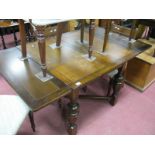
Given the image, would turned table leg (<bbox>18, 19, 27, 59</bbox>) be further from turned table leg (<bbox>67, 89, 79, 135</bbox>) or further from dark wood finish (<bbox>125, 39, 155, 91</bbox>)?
dark wood finish (<bbox>125, 39, 155, 91</bbox>)

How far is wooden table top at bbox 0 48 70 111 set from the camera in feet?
3.25

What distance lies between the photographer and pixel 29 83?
111 cm

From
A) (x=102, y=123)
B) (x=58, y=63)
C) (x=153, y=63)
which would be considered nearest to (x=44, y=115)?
(x=102, y=123)

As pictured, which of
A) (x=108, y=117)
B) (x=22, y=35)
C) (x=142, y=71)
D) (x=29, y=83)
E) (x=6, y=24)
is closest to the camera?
(x=29, y=83)

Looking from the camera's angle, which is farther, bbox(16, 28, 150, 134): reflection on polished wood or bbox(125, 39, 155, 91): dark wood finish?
bbox(125, 39, 155, 91): dark wood finish

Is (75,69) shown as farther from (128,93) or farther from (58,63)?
(128,93)

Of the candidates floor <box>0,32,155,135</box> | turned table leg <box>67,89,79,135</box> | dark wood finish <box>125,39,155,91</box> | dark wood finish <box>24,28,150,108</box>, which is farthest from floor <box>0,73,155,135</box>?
dark wood finish <box>24,28,150,108</box>

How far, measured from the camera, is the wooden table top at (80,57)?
1.21m

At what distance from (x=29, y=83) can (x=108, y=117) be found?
103 cm

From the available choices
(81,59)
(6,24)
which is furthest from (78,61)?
(6,24)

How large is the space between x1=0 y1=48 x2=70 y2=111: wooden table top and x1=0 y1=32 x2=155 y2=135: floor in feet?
2.28

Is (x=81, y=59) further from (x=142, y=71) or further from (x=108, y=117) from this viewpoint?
(x=142, y=71)

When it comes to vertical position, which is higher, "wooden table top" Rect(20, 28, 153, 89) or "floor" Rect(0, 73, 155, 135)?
"wooden table top" Rect(20, 28, 153, 89)
